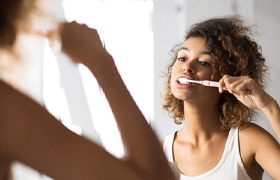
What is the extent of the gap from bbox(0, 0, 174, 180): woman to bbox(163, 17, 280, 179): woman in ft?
1.54

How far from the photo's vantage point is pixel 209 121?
833 mm

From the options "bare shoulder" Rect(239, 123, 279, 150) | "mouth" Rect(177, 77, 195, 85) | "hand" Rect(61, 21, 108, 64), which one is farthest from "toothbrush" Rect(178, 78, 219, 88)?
"hand" Rect(61, 21, 108, 64)

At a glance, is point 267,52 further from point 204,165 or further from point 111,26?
point 111,26

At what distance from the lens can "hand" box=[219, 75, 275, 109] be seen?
0.72 m

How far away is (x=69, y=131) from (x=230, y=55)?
0.61 metres

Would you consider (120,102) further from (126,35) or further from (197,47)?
(197,47)

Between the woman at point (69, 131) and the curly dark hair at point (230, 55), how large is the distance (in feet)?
1.80

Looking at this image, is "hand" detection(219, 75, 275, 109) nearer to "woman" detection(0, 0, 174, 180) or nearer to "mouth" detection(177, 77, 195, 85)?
"mouth" detection(177, 77, 195, 85)

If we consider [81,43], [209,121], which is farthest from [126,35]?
[81,43]

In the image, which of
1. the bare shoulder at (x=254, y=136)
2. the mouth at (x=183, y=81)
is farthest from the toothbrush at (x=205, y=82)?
the bare shoulder at (x=254, y=136)

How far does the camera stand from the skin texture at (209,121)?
73 centimetres

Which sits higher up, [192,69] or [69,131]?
[69,131]

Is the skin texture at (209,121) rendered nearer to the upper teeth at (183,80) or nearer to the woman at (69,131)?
the upper teeth at (183,80)

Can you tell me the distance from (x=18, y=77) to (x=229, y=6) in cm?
77
